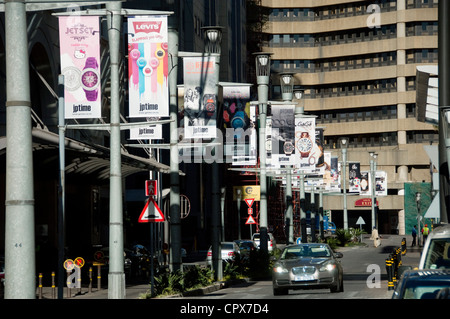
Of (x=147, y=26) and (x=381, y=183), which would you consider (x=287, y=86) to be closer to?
(x=147, y=26)

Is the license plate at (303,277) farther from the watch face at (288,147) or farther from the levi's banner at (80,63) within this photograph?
the watch face at (288,147)

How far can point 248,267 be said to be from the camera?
4066cm

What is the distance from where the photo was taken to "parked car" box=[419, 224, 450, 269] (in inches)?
562

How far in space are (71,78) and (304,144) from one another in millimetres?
29005

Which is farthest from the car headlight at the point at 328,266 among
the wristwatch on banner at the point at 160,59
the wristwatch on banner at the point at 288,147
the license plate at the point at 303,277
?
the wristwatch on banner at the point at 288,147

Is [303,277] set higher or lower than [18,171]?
lower

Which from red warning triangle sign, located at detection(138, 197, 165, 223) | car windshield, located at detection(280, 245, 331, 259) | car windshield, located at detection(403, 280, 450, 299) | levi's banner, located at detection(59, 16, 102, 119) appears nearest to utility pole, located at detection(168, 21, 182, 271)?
car windshield, located at detection(280, 245, 331, 259)

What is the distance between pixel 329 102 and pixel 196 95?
4307 inches

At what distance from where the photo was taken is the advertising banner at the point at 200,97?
96.5 ft

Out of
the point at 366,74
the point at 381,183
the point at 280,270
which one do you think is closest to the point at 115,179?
the point at 280,270

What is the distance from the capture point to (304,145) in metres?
51.0

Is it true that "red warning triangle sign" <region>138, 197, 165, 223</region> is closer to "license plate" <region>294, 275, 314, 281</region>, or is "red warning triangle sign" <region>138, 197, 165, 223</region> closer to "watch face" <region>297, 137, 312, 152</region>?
"license plate" <region>294, 275, 314, 281</region>

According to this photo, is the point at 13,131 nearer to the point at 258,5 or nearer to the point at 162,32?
the point at 162,32
